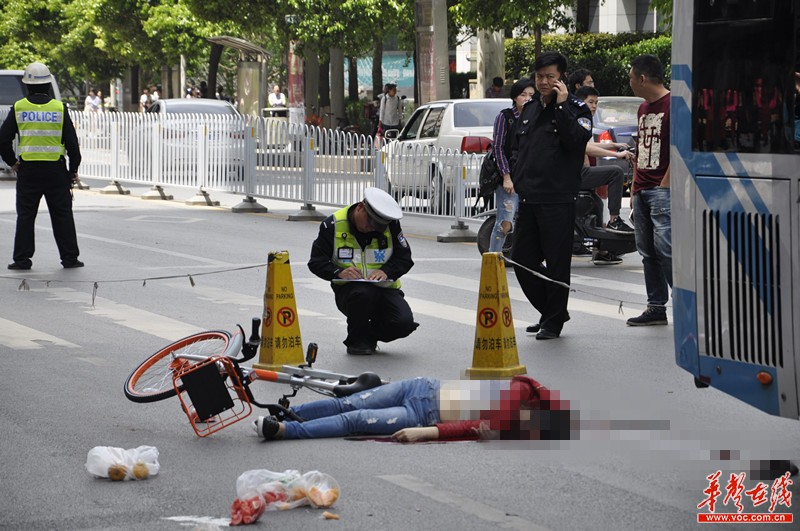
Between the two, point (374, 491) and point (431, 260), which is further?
point (431, 260)

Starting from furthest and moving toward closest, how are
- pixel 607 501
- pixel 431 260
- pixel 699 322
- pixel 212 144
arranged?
pixel 212 144 < pixel 431 260 < pixel 699 322 < pixel 607 501

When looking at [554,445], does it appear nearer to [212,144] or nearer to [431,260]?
[431,260]

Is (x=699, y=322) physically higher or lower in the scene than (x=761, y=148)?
lower

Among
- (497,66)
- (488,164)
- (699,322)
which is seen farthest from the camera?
(497,66)

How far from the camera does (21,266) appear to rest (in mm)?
13898

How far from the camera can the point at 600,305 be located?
12.0 m

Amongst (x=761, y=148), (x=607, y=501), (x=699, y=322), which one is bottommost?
(x=607, y=501)

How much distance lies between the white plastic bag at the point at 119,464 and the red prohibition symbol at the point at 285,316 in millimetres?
2450

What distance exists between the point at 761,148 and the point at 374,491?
221 centimetres

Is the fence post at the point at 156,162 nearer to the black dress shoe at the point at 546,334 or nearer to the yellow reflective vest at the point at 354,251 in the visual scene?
the black dress shoe at the point at 546,334

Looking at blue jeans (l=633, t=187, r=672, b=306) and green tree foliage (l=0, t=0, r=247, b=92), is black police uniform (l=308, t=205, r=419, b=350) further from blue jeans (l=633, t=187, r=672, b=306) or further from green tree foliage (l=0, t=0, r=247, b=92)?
green tree foliage (l=0, t=0, r=247, b=92)

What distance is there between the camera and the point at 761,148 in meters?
5.91

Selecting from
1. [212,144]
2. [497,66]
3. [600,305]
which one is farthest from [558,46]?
[600,305]

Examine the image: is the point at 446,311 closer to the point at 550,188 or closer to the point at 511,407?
the point at 550,188
